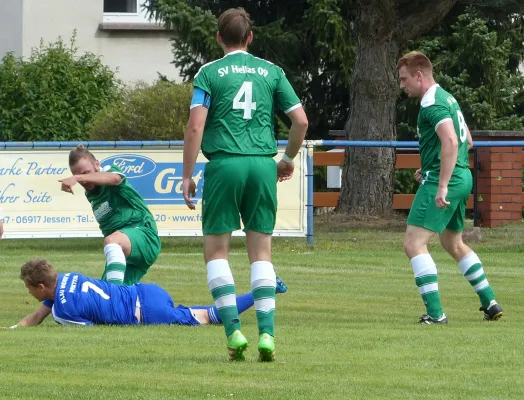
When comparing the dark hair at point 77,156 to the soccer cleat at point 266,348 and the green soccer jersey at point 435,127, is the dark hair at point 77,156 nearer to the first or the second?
the green soccer jersey at point 435,127

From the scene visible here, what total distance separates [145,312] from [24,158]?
837cm

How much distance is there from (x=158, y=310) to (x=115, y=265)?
71cm

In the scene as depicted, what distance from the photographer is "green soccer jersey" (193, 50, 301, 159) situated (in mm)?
7578

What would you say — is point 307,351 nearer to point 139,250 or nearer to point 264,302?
point 264,302

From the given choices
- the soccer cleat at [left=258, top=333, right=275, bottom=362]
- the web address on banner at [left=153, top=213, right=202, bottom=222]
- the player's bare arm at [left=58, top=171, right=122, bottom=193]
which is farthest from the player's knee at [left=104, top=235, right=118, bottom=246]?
the web address on banner at [left=153, top=213, right=202, bottom=222]

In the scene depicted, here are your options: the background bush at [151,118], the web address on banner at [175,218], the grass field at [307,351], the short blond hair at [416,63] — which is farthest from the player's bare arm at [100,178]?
the background bush at [151,118]

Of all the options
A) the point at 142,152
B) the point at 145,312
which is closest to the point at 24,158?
the point at 142,152

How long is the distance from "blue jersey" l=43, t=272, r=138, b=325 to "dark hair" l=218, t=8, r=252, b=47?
9.05 feet

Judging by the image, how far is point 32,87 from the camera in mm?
27984

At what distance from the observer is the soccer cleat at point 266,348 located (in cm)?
732

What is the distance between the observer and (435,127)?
9875mm

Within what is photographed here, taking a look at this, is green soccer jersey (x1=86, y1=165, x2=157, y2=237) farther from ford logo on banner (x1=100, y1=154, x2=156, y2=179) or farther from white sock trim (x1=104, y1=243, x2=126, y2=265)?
ford logo on banner (x1=100, y1=154, x2=156, y2=179)

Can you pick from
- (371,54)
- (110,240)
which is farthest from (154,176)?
(110,240)

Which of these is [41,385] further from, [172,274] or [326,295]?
[172,274]
